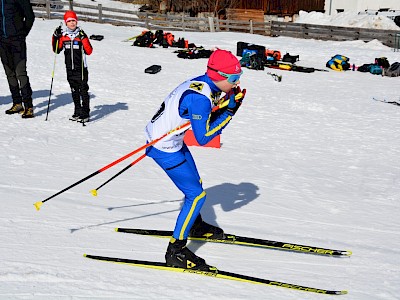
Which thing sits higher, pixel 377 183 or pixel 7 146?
pixel 7 146

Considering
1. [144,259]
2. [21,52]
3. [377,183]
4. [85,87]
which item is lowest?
[377,183]

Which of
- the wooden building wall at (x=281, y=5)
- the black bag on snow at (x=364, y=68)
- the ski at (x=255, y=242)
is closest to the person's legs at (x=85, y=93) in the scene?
the ski at (x=255, y=242)

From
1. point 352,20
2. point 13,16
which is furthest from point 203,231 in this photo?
point 352,20

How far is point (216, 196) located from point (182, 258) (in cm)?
221

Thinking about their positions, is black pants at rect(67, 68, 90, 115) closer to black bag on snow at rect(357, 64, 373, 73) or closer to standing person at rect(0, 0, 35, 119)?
standing person at rect(0, 0, 35, 119)

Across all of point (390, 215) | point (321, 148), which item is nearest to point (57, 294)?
point (390, 215)

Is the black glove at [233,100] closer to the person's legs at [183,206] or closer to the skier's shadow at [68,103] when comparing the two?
the person's legs at [183,206]

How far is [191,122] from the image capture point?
3.91 meters

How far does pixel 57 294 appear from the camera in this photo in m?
3.54

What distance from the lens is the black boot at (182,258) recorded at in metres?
4.07

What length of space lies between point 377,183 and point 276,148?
7.10 feet

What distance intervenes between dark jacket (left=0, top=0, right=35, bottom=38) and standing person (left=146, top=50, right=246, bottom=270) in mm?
5568

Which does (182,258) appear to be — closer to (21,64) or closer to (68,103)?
(21,64)

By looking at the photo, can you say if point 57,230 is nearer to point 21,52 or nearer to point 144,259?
point 144,259
